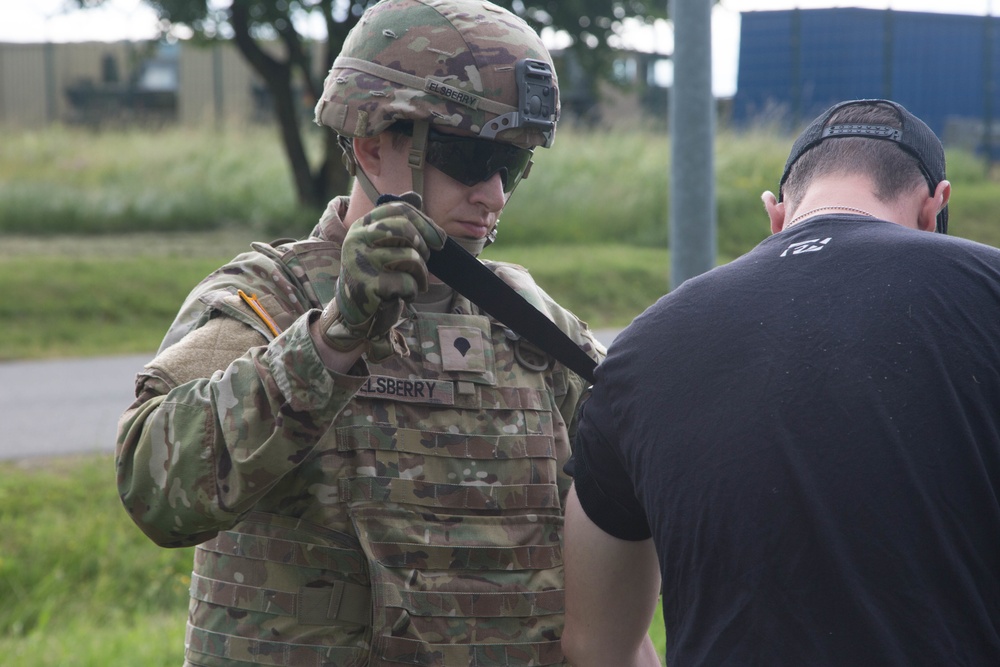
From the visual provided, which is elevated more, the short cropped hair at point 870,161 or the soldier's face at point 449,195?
the short cropped hair at point 870,161

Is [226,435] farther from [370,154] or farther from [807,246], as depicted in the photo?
[807,246]

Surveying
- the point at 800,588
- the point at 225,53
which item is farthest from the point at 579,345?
the point at 225,53

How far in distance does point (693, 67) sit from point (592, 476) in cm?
158

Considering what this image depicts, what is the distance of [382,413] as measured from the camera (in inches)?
80.2

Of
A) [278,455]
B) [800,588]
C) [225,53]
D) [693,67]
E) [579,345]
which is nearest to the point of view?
[800,588]

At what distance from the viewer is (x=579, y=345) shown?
2.32 meters

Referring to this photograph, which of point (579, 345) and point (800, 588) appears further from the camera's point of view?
point (579, 345)

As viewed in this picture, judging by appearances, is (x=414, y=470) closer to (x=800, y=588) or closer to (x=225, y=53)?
(x=800, y=588)

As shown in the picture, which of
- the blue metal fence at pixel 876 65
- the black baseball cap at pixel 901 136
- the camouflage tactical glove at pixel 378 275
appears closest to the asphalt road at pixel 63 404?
the camouflage tactical glove at pixel 378 275

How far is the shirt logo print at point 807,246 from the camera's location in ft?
5.54

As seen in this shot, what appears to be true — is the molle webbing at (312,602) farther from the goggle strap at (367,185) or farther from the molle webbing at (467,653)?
the goggle strap at (367,185)

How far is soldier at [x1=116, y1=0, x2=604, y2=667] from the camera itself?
1746 millimetres

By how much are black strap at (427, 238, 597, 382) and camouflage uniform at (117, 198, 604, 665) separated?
0.08 metres

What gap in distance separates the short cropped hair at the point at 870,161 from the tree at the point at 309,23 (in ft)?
27.8
